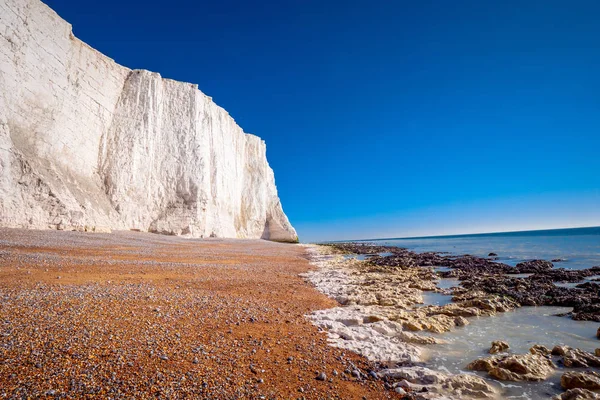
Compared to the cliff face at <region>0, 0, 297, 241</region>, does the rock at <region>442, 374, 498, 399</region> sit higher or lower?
lower

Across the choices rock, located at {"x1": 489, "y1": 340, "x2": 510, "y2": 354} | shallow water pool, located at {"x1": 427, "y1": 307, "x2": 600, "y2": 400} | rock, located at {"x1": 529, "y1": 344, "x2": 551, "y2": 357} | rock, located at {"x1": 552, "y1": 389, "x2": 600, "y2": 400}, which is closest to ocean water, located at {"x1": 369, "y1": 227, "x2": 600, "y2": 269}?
shallow water pool, located at {"x1": 427, "y1": 307, "x2": 600, "y2": 400}

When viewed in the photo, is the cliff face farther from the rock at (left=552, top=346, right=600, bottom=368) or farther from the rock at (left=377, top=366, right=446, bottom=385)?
the rock at (left=552, top=346, right=600, bottom=368)

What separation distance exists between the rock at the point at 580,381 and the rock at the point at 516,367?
283 millimetres

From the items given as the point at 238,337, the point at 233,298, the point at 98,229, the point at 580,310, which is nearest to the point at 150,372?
the point at 238,337

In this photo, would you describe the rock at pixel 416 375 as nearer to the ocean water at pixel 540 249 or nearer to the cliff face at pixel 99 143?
the ocean water at pixel 540 249

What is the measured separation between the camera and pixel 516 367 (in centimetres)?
431

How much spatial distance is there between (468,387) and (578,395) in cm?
125

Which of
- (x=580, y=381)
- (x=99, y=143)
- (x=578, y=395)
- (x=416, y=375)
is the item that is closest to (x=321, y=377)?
(x=416, y=375)

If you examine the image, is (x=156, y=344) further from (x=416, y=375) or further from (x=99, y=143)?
(x=99, y=143)

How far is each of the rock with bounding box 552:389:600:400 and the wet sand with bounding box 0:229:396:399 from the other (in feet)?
7.11

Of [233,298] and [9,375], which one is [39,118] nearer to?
[233,298]

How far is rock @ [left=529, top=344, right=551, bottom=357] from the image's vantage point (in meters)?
4.91

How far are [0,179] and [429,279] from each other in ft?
74.7

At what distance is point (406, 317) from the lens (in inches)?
259
